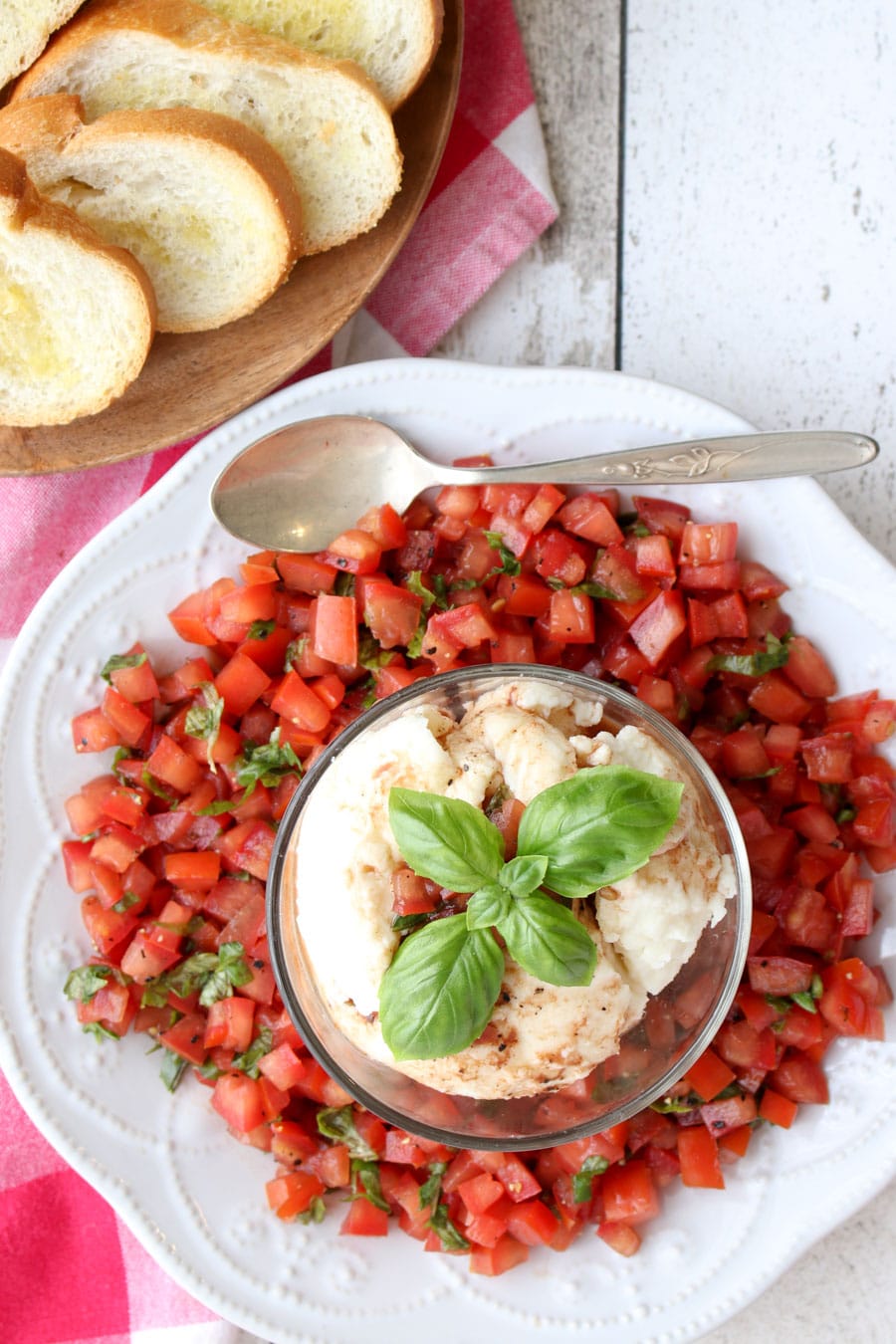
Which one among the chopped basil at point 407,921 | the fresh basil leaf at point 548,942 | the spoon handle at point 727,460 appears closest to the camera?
the fresh basil leaf at point 548,942

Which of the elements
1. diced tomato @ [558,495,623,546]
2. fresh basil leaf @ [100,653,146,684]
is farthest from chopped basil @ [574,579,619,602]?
fresh basil leaf @ [100,653,146,684]

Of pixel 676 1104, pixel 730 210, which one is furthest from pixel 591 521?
pixel 676 1104

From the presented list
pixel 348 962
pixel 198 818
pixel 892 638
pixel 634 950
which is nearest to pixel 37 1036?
pixel 198 818

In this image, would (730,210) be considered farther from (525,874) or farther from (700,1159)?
(700,1159)

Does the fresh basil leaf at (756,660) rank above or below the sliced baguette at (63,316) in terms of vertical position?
below

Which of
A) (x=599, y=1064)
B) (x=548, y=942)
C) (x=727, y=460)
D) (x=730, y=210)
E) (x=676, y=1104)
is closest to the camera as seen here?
(x=548, y=942)

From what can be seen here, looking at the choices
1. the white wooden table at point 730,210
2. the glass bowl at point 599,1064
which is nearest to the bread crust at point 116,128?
the white wooden table at point 730,210

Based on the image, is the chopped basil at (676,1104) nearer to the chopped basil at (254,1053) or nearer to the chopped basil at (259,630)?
the chopped basil at (254,1053)
